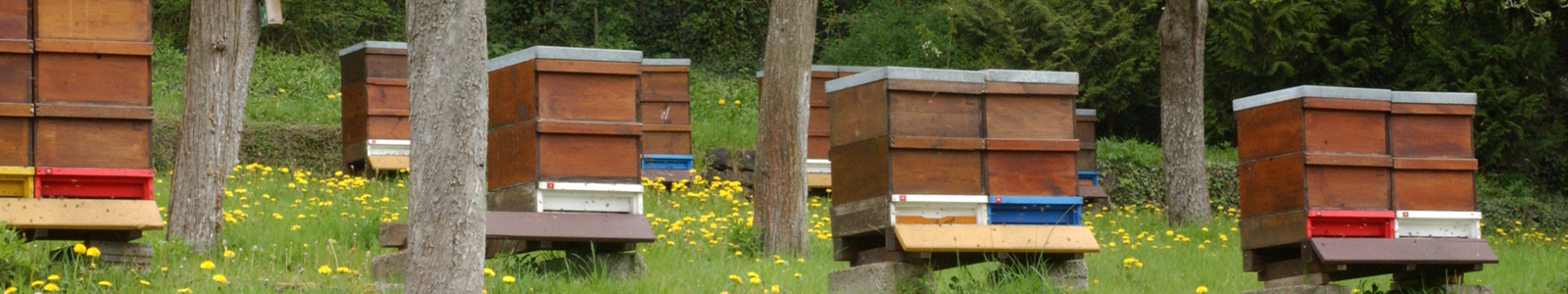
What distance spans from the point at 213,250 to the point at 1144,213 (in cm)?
1190

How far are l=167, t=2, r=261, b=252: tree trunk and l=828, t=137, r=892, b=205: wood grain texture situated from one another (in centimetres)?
384

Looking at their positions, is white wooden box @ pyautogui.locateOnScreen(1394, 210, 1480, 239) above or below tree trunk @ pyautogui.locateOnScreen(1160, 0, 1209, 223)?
below

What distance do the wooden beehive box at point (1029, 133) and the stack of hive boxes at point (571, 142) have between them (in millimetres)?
2025

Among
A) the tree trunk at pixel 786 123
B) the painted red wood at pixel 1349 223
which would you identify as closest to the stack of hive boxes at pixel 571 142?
the tree trunk at pixel 786 123

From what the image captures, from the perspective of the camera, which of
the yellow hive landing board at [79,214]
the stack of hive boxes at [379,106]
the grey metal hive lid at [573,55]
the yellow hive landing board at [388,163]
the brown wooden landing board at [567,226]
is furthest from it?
the stack of hive boxes at [379,106]

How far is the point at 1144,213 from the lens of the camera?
17797 mm

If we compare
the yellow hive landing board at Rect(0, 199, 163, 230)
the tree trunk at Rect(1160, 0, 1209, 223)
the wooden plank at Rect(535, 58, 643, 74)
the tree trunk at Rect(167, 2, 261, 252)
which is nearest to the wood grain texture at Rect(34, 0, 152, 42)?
the yellow hive landing board at Rect(0, 199, 163, 230)

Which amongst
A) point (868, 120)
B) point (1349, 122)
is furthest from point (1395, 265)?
point (868, 120)

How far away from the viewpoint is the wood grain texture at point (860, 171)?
8.14 metres

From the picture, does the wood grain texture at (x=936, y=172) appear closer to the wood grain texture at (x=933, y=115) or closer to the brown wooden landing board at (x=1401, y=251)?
the wood grain texture at (x=933, y=115)

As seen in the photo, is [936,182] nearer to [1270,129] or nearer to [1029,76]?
[1029,76]

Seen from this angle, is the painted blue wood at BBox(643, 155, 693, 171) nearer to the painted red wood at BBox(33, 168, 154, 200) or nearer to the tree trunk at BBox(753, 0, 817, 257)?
the tree trunk at BBox(753, 0, 817, 257)

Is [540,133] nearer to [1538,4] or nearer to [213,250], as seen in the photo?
[213,250]

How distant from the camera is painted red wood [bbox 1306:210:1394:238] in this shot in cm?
849
